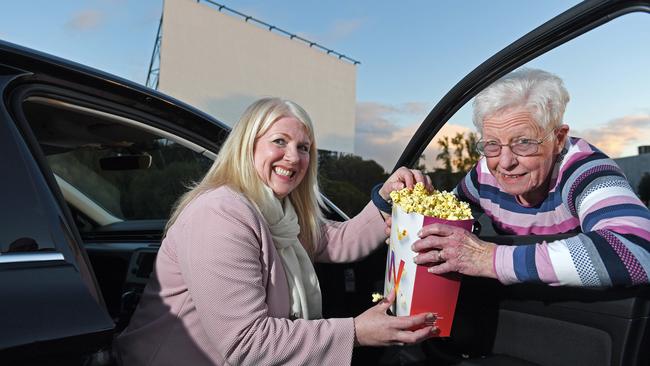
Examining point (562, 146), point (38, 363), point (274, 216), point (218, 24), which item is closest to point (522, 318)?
point (562, 146)

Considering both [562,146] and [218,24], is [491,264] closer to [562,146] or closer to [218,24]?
[562,146]

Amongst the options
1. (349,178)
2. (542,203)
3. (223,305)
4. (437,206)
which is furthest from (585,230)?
(349,178)

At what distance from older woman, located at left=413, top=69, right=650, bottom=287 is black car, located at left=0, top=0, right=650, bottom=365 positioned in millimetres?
125

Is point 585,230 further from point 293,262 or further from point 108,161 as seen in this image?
point 108,161

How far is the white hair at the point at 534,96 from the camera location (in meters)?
1.81

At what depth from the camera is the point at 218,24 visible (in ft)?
45.5

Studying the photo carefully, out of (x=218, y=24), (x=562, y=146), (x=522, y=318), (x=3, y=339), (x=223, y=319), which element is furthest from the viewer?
(x=218, y=24)

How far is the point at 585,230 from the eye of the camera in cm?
163

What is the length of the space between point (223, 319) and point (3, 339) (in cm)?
61

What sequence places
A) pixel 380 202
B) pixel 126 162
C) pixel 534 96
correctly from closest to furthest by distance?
pixel 534 96 < pixel 380 202 < pixel 126 162

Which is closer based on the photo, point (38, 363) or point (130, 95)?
point (38, 363)

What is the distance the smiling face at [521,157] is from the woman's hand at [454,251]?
0.43 m

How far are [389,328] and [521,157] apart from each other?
2.54 ft

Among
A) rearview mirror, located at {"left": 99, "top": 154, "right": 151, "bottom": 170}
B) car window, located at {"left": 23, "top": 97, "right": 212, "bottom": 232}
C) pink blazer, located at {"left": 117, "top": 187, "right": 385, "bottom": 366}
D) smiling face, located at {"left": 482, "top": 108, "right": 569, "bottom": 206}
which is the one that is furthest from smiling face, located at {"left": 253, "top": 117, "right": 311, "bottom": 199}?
rearview mirror, located at {"left": 99, "top": 154, "right": 151, "bottom": 170}
